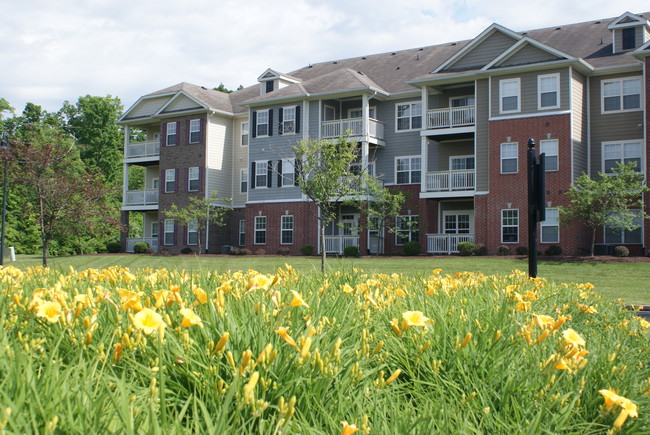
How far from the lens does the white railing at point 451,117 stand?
107 feet

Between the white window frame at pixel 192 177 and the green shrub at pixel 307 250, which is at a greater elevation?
the white window frame at pixel 192 177

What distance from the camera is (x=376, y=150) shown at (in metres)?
36.8

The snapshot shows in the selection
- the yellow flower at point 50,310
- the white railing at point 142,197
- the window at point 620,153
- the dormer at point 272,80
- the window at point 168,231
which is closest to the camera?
the yellow flower at point 50,310

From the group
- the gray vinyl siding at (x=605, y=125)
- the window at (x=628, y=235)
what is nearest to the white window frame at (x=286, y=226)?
the gray vinyl siding at (x=605, y=125)

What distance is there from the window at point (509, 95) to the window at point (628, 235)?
7.14 m

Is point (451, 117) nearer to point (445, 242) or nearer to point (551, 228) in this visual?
point (445, 242)

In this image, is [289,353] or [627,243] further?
[627,243]

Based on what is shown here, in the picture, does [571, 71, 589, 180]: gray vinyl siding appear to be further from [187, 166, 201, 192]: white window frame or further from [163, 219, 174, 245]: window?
[163, 219, 174, 245]: window

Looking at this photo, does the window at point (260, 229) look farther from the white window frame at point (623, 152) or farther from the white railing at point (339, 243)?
the white window frame at point (623, 152)

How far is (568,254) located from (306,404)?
27813 millimetres

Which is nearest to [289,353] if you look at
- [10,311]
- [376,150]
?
[10,311]

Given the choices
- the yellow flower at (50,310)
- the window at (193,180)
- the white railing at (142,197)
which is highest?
the window at (193,180)

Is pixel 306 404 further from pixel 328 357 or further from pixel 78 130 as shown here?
pixel 78 130

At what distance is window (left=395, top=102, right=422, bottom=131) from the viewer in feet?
117
